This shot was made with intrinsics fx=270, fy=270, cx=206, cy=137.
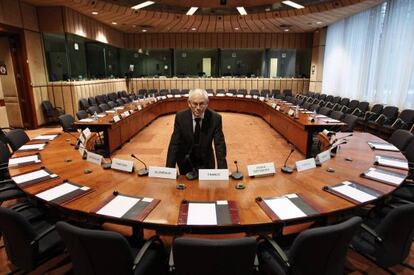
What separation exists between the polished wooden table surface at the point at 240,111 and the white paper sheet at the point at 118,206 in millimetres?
3403

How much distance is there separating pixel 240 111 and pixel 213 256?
10.4 metres

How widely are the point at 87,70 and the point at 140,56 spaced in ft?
15.5

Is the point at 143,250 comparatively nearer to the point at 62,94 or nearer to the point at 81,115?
the point at 81,115

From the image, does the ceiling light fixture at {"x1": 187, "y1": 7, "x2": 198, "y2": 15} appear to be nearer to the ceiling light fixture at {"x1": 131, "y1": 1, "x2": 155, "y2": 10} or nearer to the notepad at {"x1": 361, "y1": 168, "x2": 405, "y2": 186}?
the ceiling light fixture at {"x1": 131, "y1": 1, "x2": 155, "y2": 10}

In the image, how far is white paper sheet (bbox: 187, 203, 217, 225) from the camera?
6.05 ft

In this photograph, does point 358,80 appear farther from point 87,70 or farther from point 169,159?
point 87,70

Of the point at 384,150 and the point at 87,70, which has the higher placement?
Result: the point at 87,70

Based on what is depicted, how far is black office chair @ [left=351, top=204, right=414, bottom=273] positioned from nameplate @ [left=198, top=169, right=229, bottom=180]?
3.92ft

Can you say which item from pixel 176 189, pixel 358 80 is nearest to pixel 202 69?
pixel 358 80

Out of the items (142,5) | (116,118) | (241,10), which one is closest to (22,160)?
(116,118)

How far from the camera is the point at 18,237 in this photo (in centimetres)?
188

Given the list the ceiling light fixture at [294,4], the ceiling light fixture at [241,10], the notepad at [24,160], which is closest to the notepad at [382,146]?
the notepad at [24,160]

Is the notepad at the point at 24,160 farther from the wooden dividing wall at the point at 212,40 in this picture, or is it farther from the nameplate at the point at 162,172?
the wooden dividing wall at the point at 212,40

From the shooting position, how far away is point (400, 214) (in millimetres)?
1850
